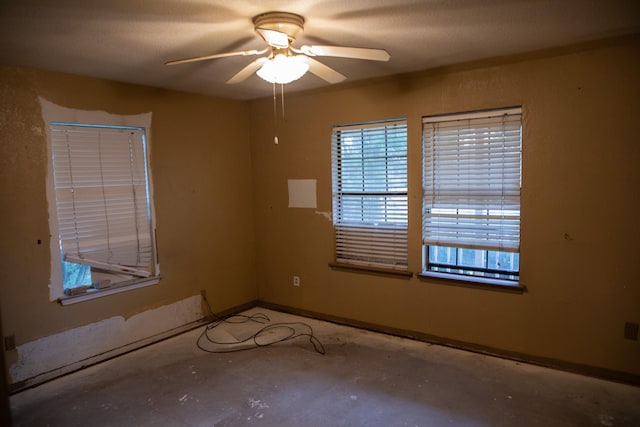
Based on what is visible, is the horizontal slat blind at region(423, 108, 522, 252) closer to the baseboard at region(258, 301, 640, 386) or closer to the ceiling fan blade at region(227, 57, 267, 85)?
the baseboard at region(258, 301, 640, 386)

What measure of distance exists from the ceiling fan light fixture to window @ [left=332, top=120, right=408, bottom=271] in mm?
1566

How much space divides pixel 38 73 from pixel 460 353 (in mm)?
4022

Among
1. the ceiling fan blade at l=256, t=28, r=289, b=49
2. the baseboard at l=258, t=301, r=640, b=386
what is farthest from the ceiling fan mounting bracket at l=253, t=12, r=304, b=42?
the baseboard at l=258, t=301, r=640, b=386

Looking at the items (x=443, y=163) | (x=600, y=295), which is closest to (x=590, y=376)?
(x=600, y=295)

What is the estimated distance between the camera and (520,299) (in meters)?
3.25

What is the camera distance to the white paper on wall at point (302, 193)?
14.0 feet

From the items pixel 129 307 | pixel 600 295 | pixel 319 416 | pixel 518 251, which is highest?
pixel 518 251

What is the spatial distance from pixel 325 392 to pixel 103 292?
208cm

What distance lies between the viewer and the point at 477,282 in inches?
134

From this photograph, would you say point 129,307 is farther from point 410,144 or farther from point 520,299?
point 520,299

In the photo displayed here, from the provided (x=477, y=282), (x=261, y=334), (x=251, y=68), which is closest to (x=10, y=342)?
(x=261, y=334)

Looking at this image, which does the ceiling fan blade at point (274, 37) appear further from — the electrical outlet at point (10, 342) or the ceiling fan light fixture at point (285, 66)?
the electrical outlet at point (10, 342)

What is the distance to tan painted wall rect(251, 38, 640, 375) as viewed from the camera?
2.84m

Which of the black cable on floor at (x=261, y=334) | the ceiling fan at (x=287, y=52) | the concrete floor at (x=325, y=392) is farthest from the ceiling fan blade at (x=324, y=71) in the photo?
the black cable on floor at (x=261, y=334)
